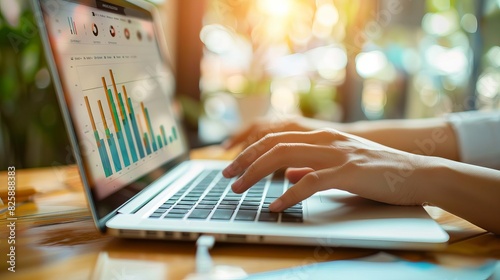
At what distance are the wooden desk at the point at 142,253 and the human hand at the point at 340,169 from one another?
0.26ft

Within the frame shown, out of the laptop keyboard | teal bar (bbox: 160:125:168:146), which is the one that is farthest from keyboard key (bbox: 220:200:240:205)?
teal bar (bbox: 160:125:168:146)

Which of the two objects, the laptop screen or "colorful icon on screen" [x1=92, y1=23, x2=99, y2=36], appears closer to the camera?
the laptop screen

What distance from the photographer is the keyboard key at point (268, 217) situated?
19.2 inches

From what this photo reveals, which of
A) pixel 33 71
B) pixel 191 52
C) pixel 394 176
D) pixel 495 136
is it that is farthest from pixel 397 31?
pixel 394 176

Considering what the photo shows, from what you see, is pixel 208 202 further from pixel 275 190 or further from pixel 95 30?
pixel 95 30

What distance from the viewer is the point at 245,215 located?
1.65 feet

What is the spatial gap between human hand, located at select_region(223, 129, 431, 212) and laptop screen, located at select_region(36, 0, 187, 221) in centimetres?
16

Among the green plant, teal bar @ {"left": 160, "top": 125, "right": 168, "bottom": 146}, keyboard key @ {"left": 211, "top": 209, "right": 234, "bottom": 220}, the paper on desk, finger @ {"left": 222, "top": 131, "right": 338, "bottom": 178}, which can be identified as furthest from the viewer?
the green plant

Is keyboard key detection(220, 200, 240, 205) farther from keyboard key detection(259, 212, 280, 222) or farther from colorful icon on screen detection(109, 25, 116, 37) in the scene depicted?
colorful icon on screen detection(109, 25, 116, 37)

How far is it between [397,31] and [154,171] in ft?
5.78

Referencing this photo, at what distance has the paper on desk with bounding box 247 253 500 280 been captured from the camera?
1.28ft

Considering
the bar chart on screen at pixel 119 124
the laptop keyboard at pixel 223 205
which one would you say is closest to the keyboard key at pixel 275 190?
the laptop keyboard at pixel 223 205

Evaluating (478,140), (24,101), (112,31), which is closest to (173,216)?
(112,31)

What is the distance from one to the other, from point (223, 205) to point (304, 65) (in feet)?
5.30
